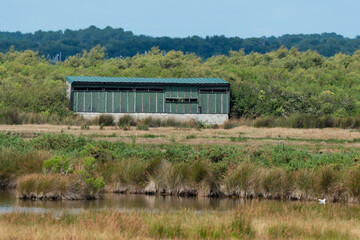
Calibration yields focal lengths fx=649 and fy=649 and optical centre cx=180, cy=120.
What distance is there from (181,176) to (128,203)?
2531mm

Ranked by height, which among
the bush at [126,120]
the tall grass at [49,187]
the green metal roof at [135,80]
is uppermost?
the green metal roof at [135,80]

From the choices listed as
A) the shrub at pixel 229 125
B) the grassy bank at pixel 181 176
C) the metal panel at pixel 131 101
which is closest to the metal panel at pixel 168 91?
the metal panel at pixel 131 101

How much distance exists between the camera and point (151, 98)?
60.0 m

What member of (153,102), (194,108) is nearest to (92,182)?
(153,102)

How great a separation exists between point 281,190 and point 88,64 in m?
98.3

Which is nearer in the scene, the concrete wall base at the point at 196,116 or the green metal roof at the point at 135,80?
the green metal roof at the point at 135,80

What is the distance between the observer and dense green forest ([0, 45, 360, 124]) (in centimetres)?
6032

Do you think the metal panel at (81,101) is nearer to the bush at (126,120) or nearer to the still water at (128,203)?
the bush at (126,120)

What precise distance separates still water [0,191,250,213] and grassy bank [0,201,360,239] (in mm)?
2511

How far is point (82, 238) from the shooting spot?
41.2 ft

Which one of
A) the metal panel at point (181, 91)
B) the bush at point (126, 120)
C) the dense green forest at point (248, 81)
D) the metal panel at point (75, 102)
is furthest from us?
the metal panel at point (181, 91)

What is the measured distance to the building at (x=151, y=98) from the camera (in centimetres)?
5850

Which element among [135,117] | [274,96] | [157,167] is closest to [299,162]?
[157,167]

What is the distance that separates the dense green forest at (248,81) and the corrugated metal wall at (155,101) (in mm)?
1767
